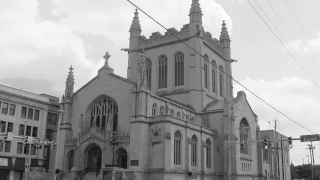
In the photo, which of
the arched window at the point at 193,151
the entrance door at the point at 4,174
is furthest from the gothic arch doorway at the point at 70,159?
the arched window at the point at 193,151

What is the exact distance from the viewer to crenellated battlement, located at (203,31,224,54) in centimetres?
6288

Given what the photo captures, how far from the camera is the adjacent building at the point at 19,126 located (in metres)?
51.4

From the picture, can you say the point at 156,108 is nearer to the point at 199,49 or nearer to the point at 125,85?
the point at 125,85

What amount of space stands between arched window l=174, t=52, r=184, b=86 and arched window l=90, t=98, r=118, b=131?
15.5 meters

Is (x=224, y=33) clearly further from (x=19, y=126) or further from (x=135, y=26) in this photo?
(x=19, y=126)

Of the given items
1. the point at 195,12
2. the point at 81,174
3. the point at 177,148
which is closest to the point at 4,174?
the point at 81,174

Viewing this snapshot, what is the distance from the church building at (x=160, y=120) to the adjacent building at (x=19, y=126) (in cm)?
613

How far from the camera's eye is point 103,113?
1907 inches

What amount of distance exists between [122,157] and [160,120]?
7.35m

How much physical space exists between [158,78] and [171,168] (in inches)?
933

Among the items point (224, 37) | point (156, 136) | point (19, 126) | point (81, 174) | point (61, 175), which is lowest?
point (61, 175)

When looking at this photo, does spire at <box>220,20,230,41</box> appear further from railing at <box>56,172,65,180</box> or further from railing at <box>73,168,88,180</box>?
Result: railing at <box>56,172,65,180</box>

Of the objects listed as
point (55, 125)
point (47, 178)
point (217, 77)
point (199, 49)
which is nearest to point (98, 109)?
point (47, 178)

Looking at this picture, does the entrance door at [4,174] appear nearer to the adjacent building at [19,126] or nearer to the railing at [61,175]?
the adjacent building at [19,126]
